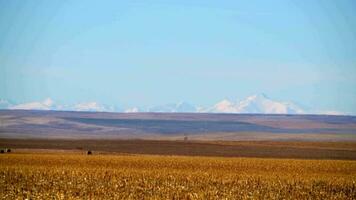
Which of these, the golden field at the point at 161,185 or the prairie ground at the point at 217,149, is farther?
the prairie ground at the point at 217,149

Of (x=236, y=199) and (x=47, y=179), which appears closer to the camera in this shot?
(x=236, y=199)

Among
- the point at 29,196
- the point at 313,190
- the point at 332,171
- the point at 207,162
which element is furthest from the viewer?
the point at 207,162

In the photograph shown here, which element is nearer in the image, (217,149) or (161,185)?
(161,185)

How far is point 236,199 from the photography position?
31.3 m

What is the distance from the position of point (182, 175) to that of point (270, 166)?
1316cm

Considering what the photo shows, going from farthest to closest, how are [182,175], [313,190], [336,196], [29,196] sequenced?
1. [182,175]
2. [313,190]
3. [336,196]
4. [29,196]

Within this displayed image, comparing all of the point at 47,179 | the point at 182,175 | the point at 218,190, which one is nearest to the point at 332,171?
the point at 182,175

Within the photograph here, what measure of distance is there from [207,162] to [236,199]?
24.5 meters

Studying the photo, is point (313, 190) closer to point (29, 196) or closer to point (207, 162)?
point (29, 196)

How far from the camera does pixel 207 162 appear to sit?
55.8 m

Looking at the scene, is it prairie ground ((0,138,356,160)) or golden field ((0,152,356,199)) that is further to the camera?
prairie ground ((0,138,356,160))

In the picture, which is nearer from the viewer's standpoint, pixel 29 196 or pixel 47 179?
pixel 29 196

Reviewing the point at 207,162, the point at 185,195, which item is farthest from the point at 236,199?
the point at 207,162

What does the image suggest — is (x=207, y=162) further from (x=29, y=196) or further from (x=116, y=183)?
(x=29, y=196)
